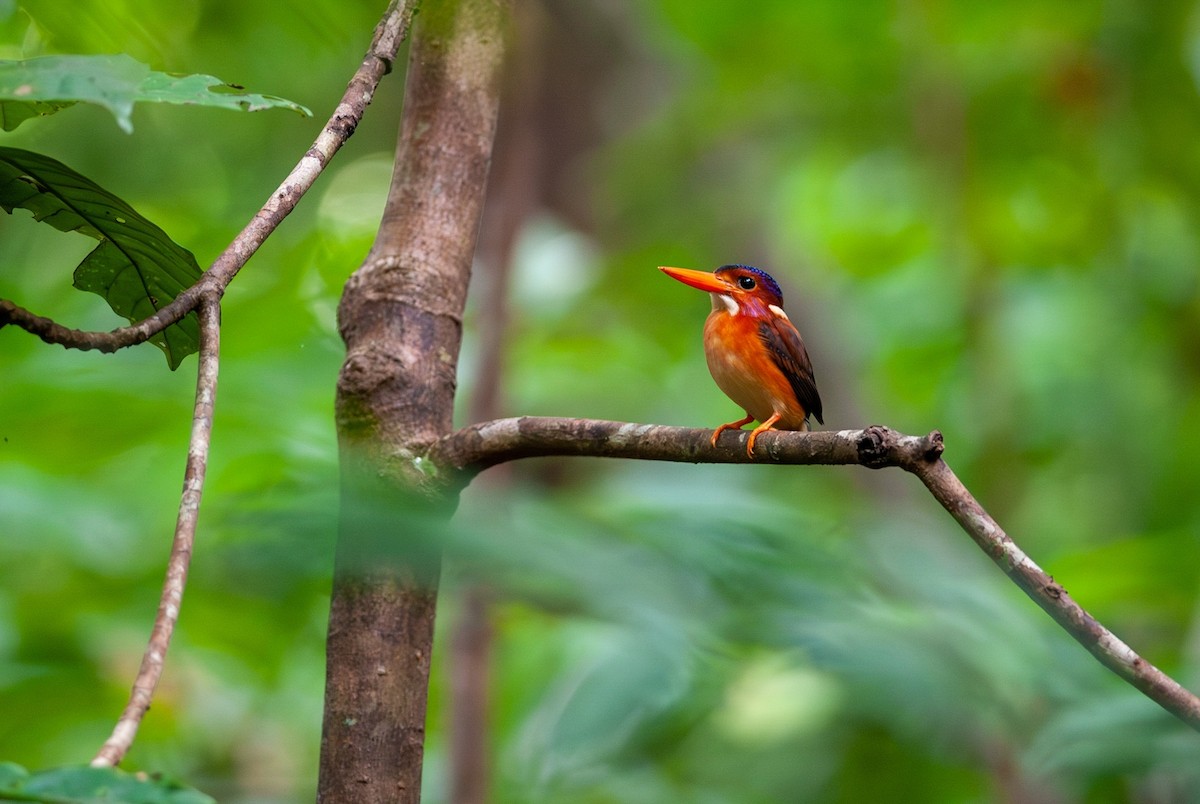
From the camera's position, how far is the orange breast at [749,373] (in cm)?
298

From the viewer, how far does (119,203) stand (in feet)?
5.34

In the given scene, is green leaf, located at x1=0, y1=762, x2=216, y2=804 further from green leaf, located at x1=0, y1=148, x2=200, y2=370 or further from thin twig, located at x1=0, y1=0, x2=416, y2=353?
green leaf, located at x1=0, y1=148, x2=200, y2=370

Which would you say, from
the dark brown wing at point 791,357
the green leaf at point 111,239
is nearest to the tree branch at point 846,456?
the green leaf at point 111,239

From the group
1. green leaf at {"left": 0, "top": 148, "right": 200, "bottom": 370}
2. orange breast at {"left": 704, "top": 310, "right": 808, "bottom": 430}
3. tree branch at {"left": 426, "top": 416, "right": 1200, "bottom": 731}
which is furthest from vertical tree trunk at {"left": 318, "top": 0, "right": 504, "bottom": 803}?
orange breast at {"left": 704, "top": 310, "right": 808, "bottom": 430}

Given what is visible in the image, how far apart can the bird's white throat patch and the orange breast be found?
0.08 metres

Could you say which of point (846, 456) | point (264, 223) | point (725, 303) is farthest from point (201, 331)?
point (725, 303)

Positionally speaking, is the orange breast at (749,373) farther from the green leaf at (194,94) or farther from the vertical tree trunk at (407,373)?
the green leaf at (194,94)

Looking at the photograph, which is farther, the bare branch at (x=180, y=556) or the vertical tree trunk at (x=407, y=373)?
the vertical tree trunk at (x=407, y=373)

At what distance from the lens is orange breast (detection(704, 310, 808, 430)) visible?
2.98 metres

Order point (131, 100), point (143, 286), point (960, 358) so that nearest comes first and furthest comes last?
point (131, 100) < point (143, 286) < point (960, 358)

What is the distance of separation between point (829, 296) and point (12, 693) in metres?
4.29

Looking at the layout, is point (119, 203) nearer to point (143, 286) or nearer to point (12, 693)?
point (143, 286)

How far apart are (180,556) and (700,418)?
5.14 meters

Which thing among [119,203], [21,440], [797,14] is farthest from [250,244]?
[797,14]
